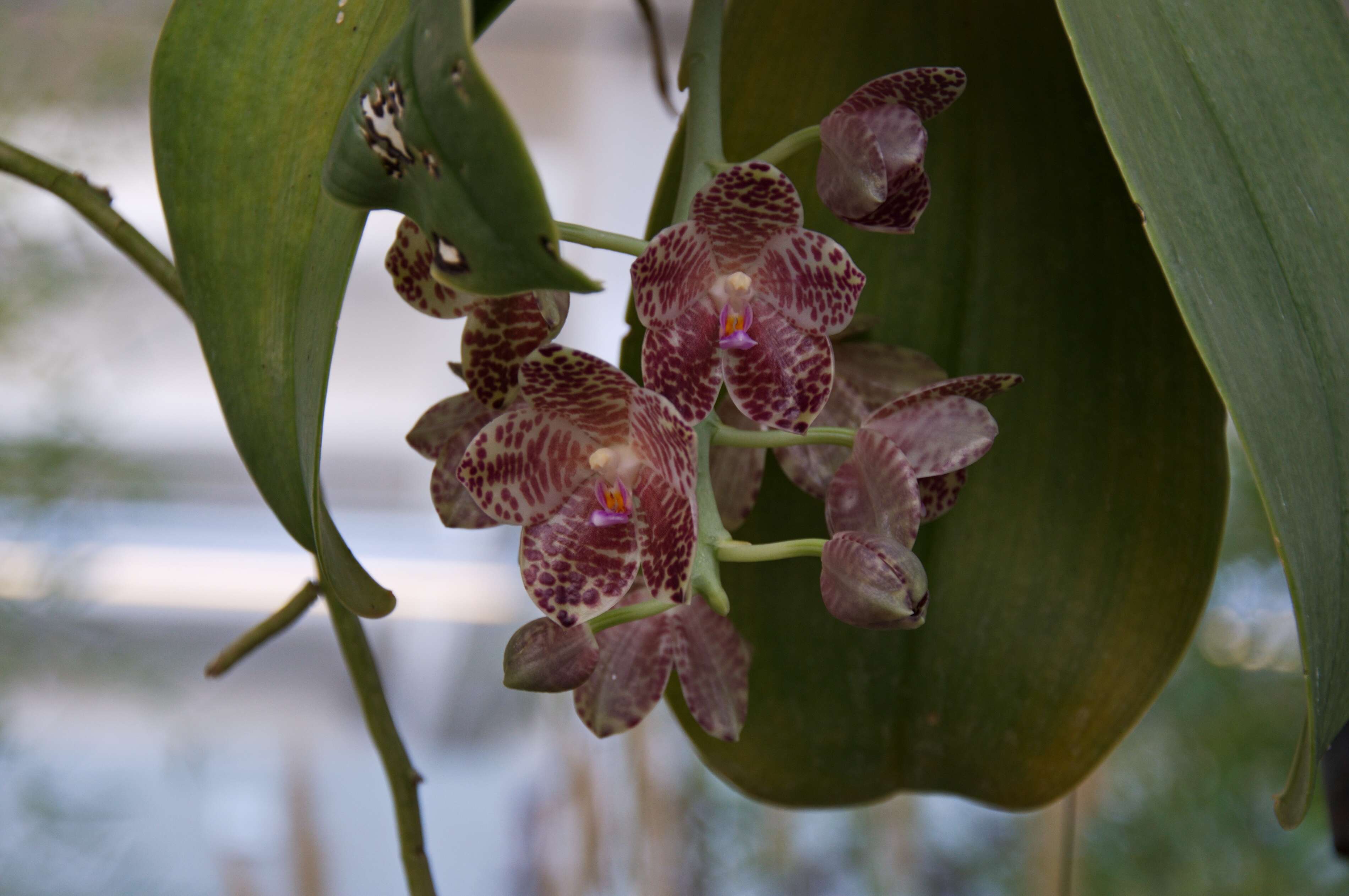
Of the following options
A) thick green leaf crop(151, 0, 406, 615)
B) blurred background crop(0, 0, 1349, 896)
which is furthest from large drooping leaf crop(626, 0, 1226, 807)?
blurred background crop(0, 0, 1349, 896)

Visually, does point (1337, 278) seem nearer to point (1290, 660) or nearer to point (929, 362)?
point (929, 362)

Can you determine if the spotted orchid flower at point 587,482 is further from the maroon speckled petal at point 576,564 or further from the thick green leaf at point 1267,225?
the thick green leaf at point 1267,225

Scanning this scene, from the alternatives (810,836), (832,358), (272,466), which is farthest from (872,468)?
(810,836)

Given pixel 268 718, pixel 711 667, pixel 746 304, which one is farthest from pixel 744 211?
pixel 268 718

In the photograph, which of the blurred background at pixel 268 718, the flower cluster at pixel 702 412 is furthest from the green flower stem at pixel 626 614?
the blurred background at pixel 268 718

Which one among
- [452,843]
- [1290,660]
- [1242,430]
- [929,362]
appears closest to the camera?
[1242,430]

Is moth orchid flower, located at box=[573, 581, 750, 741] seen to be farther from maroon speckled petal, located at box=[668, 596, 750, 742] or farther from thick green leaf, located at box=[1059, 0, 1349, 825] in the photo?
thick green leaf, located at box=[1059, 0, 1349, 825]
